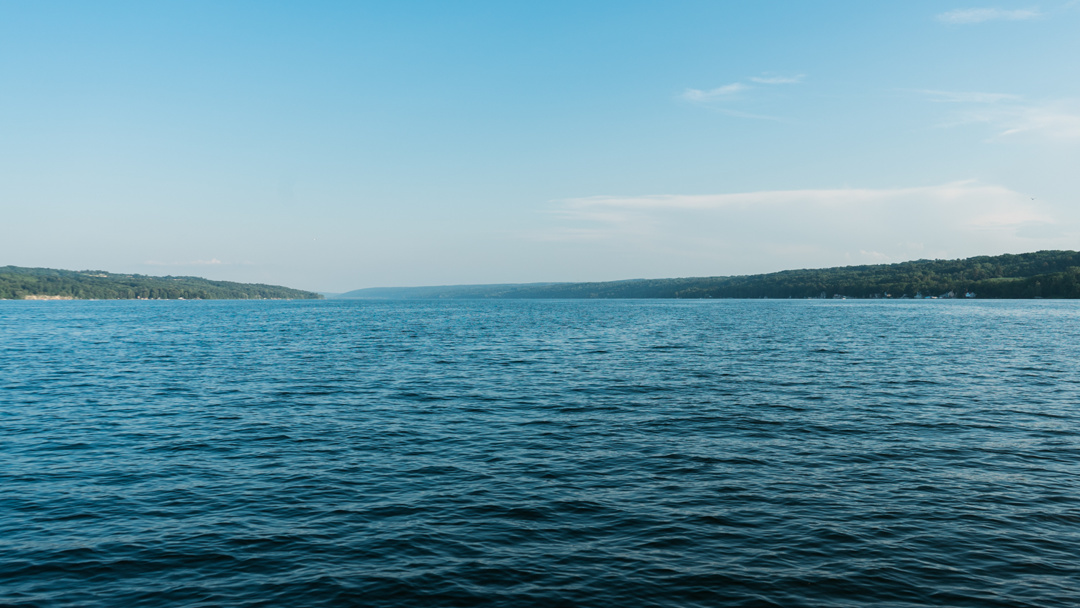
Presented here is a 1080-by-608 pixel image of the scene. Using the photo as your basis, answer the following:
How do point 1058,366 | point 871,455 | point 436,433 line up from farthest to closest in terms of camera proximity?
point 1058,366, point 436,433, point 871,455

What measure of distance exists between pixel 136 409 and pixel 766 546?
32367 mm

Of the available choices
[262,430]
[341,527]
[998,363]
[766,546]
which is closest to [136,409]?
[262,430]

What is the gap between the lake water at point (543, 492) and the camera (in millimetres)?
13109

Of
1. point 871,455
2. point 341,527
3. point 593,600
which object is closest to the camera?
point 593,600

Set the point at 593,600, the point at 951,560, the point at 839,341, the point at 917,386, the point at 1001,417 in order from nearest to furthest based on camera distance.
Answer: the point at 593,600 → the point at 951,560 → the point at 1001,417 → the point at 917,386 → the point at 839,341

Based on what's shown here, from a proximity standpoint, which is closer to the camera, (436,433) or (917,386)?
(436,433)

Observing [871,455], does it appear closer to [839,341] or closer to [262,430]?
[262,430]

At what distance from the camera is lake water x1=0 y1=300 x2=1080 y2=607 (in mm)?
13109

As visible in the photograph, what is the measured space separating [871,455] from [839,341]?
53755mm

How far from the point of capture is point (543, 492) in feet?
61.6

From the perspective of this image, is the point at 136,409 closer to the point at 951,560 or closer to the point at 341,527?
the point at 341,527

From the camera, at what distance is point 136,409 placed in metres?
32.4

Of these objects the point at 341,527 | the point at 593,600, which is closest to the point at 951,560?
the point at 593,600

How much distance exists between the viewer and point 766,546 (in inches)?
585
